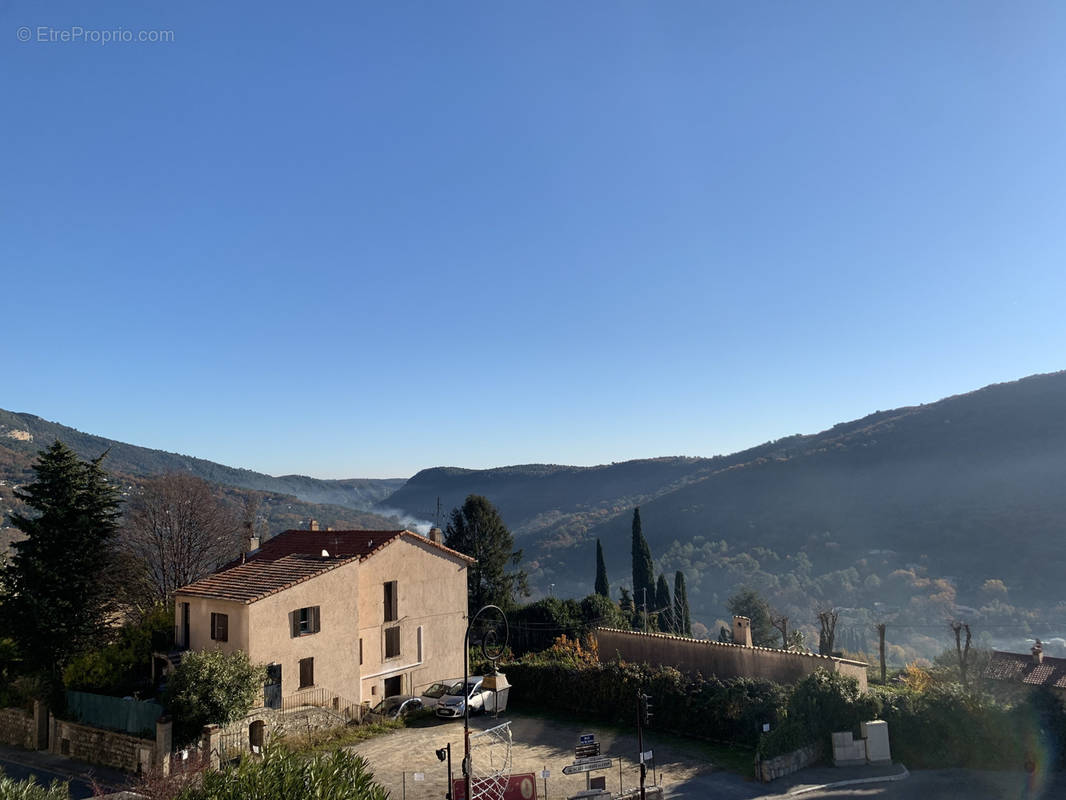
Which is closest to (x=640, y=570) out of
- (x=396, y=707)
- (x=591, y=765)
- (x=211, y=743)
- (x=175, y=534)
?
(x=396, y=707)

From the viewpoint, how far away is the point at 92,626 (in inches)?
1250

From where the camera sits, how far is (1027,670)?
1356 inches

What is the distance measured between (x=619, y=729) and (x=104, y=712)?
20.5 m

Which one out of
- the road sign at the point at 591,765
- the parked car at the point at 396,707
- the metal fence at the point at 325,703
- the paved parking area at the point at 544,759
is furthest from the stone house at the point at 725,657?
the metal fence at the point at 325,703

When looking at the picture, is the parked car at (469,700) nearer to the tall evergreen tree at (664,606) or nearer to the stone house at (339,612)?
the stone house at (339,612)

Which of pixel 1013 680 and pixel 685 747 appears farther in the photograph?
pixel 1013 680

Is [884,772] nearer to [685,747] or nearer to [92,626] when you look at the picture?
[685,747]

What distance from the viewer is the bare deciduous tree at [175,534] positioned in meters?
43.6

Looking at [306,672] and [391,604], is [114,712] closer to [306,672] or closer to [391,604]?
[306,672]

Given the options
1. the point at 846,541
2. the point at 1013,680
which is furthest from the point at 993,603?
the point at 1013,680

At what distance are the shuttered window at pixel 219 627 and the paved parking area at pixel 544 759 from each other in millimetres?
6981

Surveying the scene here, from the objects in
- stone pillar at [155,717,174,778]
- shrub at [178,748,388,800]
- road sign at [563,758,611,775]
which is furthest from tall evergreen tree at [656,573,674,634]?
shrub at [178,748,388,800]

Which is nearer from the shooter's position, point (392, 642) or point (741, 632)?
point (741, 632)

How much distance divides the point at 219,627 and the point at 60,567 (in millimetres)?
7884
